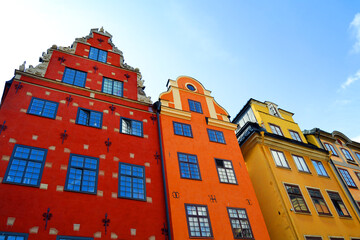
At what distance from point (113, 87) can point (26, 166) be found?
24.8 ft

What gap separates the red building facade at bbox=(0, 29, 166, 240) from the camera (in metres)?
10.8

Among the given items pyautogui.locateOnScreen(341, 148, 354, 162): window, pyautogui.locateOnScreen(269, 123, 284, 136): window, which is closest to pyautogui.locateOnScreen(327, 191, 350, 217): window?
pyautogui.locateOnScreen(269, 123, 284, 136): window

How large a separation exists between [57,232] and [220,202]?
27.3ft

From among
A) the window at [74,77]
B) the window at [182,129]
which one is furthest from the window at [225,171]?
the window at [74,77]

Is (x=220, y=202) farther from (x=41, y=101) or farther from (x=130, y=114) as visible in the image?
(x=41, y=101)

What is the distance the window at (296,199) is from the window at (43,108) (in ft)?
51.1

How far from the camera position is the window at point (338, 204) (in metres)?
19.7

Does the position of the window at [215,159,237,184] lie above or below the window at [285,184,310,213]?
above

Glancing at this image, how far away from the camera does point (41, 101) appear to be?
1420cm

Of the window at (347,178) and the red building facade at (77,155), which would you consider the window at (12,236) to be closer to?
the red building facade at (77,155)

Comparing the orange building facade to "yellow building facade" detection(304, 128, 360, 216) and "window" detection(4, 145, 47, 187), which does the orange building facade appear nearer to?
"window" detection(4, 145, 47, 187)

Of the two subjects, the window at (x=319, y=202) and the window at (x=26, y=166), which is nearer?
the window at (x=26, y=166)

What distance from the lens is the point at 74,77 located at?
650 inches

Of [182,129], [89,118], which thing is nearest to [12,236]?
[89,118]
